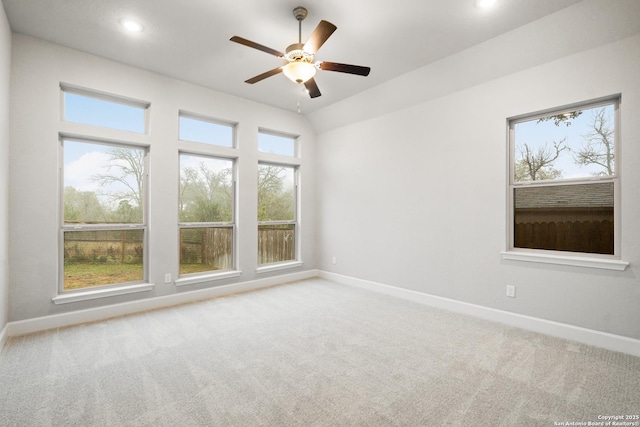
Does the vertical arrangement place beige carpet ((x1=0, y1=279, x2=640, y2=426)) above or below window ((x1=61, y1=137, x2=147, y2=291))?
below

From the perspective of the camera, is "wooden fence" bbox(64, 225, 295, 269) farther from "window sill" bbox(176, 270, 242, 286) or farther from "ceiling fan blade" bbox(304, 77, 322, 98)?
"ceiling fan blade" bbox(304, 77, 322, 98)

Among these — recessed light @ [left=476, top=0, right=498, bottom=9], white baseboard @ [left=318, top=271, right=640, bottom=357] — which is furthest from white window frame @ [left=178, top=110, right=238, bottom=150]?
recessed light @ [left=476, top=0, right=498, bottom=9]

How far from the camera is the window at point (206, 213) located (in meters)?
4.30

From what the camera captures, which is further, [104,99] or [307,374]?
[104,99]

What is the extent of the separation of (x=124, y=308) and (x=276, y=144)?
3.33 meters

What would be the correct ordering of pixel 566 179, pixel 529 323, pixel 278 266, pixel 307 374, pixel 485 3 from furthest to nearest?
pixel 278 266 < pixel 529 323 < pixel 566 179 < pixel 485 3 < pixel 307 374

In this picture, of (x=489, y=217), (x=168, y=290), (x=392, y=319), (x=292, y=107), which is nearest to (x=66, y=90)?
(x=168, y=290)

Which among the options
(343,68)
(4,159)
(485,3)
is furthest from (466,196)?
(4,159)

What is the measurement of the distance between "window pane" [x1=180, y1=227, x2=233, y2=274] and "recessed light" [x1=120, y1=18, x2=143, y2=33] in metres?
2.43

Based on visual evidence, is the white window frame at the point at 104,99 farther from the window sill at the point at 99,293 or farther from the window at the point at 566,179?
the window at the point at 566,179

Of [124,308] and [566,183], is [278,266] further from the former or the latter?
[566,183]

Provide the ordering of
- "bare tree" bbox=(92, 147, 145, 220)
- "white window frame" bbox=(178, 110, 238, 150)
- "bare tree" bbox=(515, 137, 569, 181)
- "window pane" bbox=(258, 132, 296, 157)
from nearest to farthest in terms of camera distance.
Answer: "bare tree" bbox=(515, 137, 569, 181) → "bare tree" bbox=(92, 147, 145, 220) → "white window frame" bbox=(178, 110, 238, 150) → "window pane" bbox=(258, 132, 296, 157)

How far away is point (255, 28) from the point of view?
9.75 feet

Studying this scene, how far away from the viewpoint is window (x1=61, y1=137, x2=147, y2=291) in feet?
11.4
